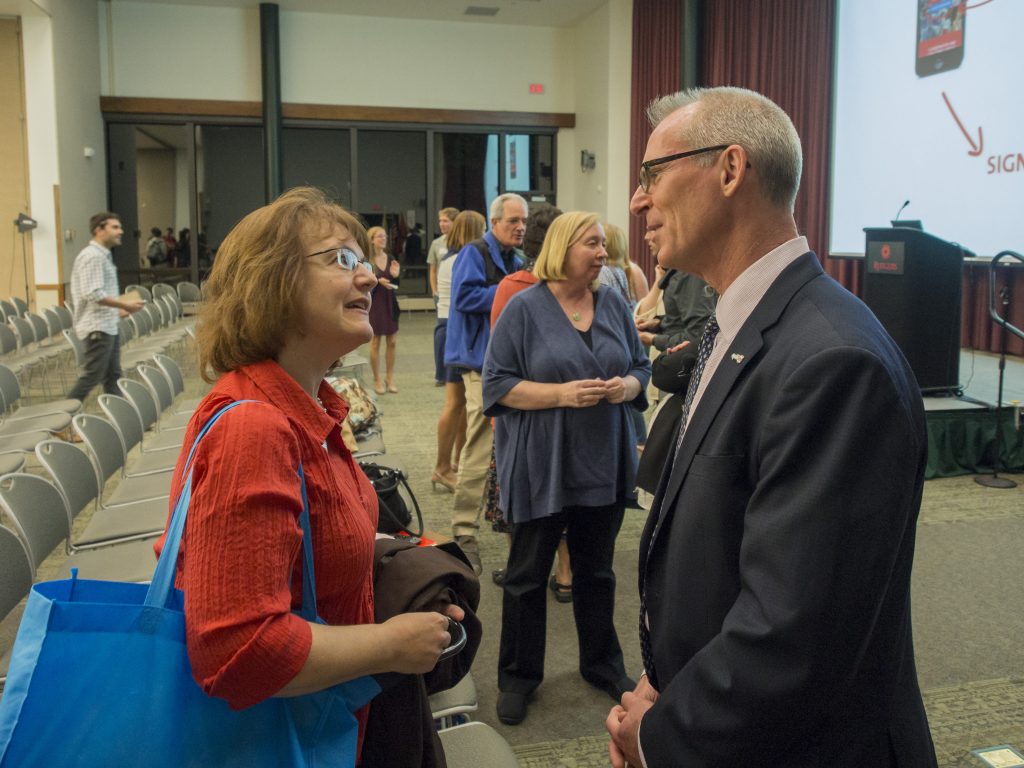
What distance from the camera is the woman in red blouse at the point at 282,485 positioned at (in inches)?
43.3

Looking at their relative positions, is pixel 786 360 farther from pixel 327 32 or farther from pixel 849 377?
pixel 327 32

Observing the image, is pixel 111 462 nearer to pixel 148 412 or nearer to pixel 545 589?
pixel 148 412

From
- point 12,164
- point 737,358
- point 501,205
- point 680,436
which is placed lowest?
point 680,436

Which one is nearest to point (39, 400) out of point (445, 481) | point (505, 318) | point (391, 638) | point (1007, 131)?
point (445, 481)

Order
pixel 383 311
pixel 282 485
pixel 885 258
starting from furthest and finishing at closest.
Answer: pixel 383 311 → pixel 885 258 → pixel 282 485

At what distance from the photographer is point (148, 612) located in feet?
3.50

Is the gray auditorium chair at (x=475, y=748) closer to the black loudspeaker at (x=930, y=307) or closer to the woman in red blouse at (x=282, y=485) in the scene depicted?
the woman in red blouse at (x=282, y=485)

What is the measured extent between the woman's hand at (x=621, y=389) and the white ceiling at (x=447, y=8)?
12.4 metres

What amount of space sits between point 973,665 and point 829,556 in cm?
257

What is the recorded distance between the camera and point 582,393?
2775 millimetres

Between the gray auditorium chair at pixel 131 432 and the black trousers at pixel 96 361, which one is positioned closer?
the gray auditorium chair at pixel 131 432

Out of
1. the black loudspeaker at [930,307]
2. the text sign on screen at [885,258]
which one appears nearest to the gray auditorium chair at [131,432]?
the black loudspeaker at [930,307]

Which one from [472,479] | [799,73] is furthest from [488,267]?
[799,73]

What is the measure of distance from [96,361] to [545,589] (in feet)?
17.0
